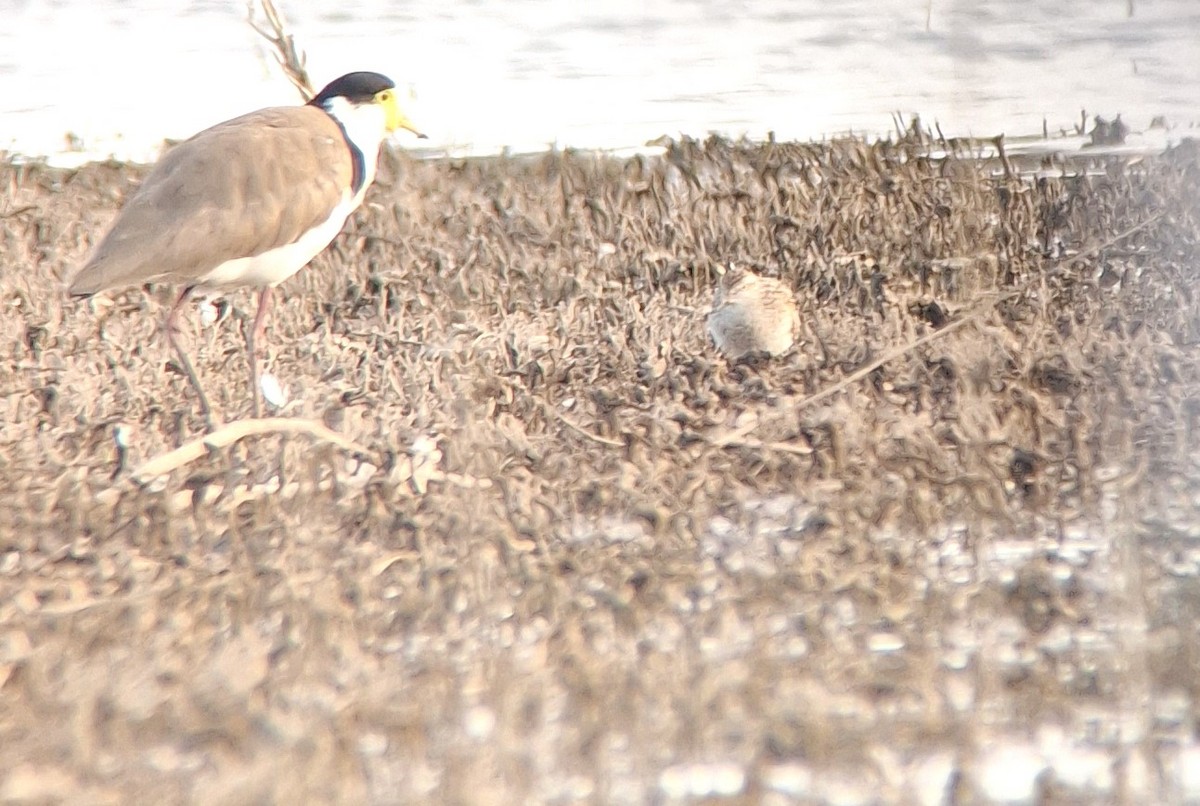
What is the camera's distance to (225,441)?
Answer: 2949mm

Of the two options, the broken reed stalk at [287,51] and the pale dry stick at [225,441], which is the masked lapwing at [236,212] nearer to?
the pale dry stick at [225,441]

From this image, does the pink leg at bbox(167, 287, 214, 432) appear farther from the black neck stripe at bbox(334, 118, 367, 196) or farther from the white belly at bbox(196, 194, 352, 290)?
the black neck stripe at bbox(334, 118, 367, 196)

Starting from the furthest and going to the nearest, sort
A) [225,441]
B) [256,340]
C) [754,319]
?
[256,340]
[754,319]
[225,441]

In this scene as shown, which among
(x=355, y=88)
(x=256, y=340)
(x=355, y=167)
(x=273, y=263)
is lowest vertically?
(x=256, y=340)

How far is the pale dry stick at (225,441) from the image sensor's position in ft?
9.43

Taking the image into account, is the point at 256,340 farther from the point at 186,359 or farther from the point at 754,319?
the point at 754,319

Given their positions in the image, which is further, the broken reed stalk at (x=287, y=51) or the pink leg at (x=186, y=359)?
the broken reed stalk at (x=287, y=51)

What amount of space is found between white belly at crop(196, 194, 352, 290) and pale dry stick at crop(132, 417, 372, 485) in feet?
3.61

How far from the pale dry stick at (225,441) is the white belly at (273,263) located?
1.10 meters

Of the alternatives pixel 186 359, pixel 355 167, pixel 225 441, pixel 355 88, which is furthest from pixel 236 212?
pixel 225 441

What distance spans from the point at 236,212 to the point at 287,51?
177 centimetres

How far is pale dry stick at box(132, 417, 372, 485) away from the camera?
287 cm

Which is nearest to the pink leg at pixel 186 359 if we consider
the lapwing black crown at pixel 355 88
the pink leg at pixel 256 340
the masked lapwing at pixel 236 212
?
the masked lapwing at pixel 236 212

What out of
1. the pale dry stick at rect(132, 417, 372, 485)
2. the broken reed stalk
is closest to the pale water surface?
the broken reed stalk
